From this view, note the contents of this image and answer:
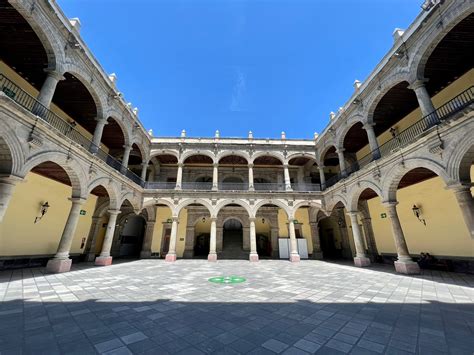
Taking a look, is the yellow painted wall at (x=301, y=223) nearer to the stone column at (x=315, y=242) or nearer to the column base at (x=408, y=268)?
the stone column at (x=315, y=242)

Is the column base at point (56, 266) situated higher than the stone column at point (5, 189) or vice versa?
the stone column at point (5, 189)

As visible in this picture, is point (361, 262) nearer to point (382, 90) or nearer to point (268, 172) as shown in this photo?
point (382, 90)

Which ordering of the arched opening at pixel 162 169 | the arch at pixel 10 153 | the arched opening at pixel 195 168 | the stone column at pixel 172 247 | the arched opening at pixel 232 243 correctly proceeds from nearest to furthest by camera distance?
1. the arch at pixel 10 153
2. the stone column at pixel 172 247
3. the arched opening at pixel 232 243
4. the arched opening at pixel 162 169
5. the arched opening at pixel 195 168

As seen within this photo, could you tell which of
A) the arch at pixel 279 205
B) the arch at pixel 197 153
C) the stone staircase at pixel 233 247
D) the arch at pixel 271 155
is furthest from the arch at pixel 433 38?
the stone staircase at pixel 233 247

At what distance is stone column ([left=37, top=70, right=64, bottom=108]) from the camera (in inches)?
302

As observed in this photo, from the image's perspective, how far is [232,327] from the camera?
11.4ft

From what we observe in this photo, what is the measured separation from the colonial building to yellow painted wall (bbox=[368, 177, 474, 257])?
48 mm

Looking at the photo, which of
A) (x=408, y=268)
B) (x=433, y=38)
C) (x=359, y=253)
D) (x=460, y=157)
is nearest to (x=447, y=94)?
(x=433, y=38)

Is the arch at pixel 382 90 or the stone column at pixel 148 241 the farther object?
the stone column at pixel 148 241

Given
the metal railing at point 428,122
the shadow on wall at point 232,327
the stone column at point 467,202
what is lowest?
the shadow on wall at point 232,327

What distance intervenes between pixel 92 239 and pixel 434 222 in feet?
65.7

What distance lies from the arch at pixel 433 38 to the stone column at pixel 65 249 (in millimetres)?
16009

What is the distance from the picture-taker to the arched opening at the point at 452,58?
721 centimetres

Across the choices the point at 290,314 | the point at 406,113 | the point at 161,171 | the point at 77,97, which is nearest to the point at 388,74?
the point at 406,113
